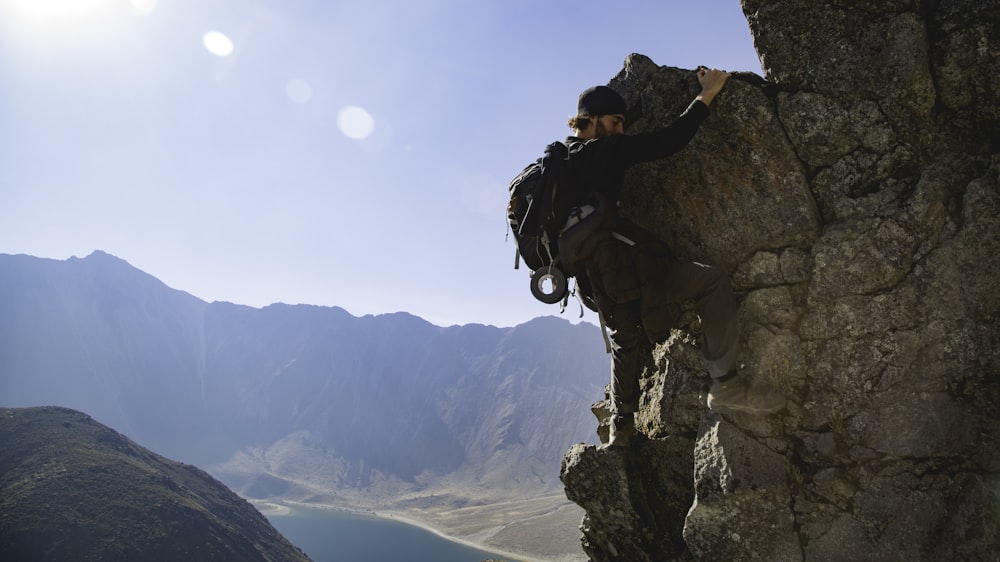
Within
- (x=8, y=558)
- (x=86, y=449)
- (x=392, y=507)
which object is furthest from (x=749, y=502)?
(x=392, y=507)

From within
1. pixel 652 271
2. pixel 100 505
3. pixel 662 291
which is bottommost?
pixel 100 505

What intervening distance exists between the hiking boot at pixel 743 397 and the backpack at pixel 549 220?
1.67 metres

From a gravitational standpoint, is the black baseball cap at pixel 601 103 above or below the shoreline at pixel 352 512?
above

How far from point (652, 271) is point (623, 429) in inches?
79.9

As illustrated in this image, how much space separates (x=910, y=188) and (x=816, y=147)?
0.88 metres

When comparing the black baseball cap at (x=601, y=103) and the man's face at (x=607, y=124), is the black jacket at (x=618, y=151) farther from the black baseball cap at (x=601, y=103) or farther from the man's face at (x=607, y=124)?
the black baseball cap at (x=601, y=103)

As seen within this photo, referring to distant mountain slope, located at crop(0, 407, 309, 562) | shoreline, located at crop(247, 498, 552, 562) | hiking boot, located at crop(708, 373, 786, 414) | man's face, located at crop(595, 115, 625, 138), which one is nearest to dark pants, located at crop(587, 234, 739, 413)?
hiking boot, located at crop(708, 373, 786, 414)

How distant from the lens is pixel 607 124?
221 inches

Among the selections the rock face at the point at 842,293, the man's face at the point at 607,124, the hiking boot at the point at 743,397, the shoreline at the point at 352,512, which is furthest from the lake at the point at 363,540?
the man's face at the point at 607,124

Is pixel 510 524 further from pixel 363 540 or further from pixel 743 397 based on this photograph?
pixel 743 397

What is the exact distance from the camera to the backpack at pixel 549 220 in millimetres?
5082

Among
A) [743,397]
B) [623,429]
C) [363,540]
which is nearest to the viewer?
[743,397]

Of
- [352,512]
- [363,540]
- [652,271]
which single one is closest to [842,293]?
[652,271]

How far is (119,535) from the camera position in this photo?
4897 centimetres
